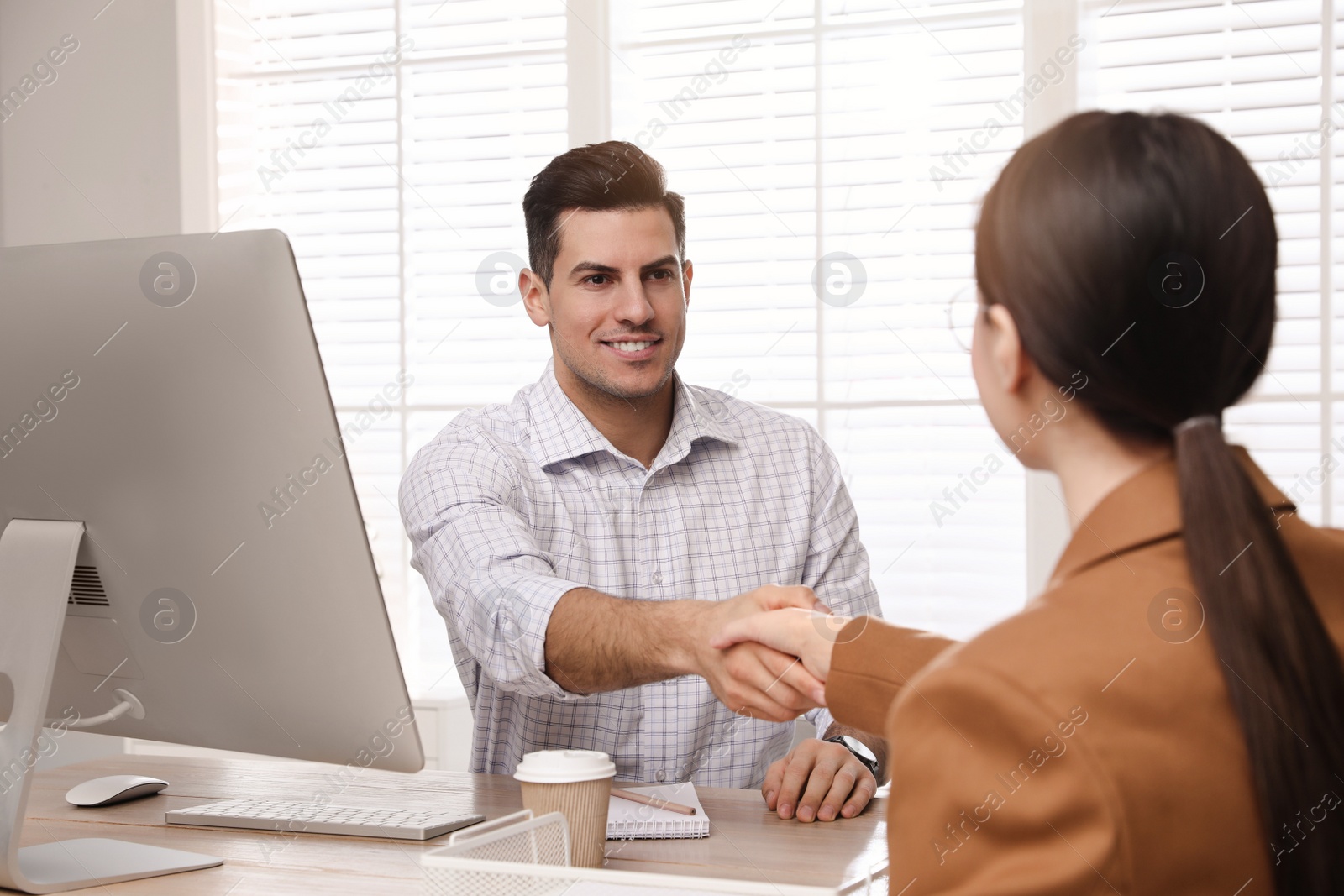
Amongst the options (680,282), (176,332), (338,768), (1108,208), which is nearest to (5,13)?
(680,282)

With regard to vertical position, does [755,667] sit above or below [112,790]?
above

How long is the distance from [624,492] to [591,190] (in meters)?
0.52

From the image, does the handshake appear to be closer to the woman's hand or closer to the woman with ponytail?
the woman's hand

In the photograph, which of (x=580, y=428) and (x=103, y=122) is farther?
(x=103, y=122)

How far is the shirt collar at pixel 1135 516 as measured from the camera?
732 mm

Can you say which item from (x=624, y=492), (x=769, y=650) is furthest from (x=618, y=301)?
(x=769, y=650)

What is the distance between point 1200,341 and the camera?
0.74m

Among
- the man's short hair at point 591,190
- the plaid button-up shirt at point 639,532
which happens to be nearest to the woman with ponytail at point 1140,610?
the plaid button-up shirt at point 639,532

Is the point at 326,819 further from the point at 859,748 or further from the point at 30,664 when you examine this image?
the point at 859,748

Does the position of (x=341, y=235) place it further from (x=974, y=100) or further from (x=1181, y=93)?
(x=1181, y=93)

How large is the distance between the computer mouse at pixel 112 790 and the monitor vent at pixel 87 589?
454mm

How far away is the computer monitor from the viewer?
1.03 meters

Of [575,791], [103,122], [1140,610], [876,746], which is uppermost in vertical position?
[103,122]

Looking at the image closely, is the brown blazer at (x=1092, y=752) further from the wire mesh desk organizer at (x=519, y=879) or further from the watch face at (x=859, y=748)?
the watch face at (x=859, y=748)
